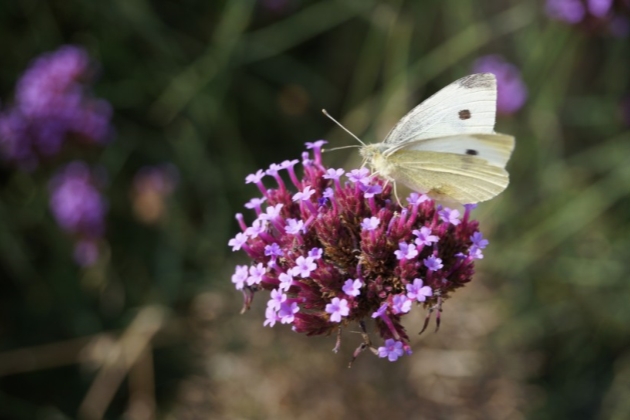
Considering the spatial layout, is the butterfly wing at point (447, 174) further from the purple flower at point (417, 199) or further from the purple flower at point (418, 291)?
the purple flower at point (418, 291)

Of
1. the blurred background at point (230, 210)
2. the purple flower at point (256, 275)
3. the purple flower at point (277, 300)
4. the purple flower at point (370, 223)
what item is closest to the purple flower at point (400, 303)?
the purple flower at point (370, 223)

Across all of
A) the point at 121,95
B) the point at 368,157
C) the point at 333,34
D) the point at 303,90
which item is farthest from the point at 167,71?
the point at 368,157

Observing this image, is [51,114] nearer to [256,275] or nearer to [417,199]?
[256,275]

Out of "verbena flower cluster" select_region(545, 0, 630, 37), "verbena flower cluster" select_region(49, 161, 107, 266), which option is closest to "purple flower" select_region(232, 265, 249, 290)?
"verbena flower cluster" select_region(49, 161, 107, 266)

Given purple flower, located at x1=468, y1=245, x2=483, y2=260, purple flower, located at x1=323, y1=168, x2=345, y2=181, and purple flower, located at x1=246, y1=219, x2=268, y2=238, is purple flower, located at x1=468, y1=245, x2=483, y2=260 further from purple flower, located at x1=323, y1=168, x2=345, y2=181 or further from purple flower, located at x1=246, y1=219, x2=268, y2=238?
purple flower, located at x1=246, y1=219, x2=268, y2=238

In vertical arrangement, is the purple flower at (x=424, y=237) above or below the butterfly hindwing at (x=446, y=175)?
below

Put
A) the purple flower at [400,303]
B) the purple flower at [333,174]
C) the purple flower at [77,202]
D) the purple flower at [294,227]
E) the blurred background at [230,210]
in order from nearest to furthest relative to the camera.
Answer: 1. the purple flower at [400,303]
2. the purple flower at [294,227]
3. the purple flower at [333,174]
4. the blurred background at [230,210]
5. the purple flower at [77,202]

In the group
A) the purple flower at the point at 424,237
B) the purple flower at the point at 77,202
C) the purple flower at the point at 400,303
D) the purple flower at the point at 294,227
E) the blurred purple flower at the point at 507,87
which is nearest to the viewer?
the purple flower at the point at 400,303

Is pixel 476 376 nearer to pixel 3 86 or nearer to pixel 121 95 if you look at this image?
pixel 121 95
